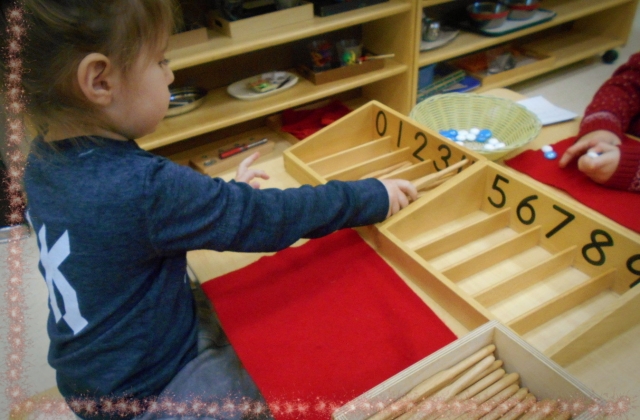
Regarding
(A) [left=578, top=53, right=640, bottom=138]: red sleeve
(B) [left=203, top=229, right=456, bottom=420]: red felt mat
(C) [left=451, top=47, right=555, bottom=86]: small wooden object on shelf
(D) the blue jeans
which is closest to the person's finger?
(A) [left=578, top=53, right=640, bottom=138]: red sleeve

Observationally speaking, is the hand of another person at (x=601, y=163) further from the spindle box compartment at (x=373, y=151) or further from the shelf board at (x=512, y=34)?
the shelf board at (x=512, y=34)

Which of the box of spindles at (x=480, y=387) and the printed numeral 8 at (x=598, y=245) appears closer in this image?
the box of spindles at (x=480, y=387)

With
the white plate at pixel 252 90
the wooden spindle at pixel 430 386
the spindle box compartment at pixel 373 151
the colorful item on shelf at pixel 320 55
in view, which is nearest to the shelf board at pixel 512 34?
the colorful item on shelf at pixel 320 55

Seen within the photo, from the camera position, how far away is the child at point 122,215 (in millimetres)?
498

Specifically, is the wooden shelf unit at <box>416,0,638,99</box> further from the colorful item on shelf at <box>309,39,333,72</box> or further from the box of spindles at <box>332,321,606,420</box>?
the box of spindles at <box>332,321,606,420</box>

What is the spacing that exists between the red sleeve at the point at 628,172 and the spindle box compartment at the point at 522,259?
20 centimetres

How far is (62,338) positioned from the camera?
0.62 meters

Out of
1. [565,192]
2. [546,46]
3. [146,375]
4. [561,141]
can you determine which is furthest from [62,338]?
[546,46]

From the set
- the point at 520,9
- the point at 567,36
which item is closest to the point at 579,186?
the point at 520,9

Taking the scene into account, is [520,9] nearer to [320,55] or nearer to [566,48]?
[566,48]

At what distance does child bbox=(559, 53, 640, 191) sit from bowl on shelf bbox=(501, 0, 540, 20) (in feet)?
2.98

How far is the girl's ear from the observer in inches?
19.2

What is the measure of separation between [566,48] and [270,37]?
1549mm

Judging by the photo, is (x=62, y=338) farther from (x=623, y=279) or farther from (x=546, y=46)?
(x=546, y=46)
